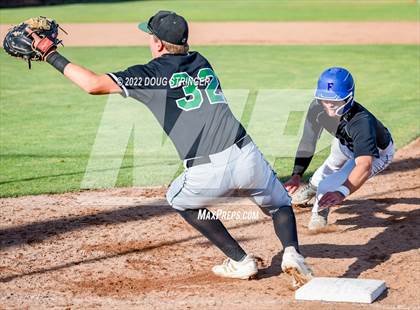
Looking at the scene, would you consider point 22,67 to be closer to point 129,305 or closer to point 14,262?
point 14,262

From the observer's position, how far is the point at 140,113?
51.0 ft

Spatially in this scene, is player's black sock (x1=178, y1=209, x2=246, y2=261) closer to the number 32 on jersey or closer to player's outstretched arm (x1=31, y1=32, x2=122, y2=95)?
the number 32 on jersey

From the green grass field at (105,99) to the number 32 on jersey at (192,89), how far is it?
14.1ft

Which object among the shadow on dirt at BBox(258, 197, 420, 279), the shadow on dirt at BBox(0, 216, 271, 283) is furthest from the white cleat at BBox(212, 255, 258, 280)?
the shadow on dirt at BBox(0, 216, 271, 283)

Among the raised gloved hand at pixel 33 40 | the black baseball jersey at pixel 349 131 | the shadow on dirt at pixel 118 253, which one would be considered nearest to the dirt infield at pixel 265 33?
the black baseball jersey at pixel 349 131

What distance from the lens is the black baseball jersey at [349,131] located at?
714cm

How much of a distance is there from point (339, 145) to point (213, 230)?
2.25 metres

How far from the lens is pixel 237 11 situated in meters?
41.8

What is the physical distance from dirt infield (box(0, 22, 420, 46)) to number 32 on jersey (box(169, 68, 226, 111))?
2116 centimetres

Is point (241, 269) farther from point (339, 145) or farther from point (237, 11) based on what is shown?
point (237, 11)

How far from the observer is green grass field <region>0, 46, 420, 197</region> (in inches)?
449

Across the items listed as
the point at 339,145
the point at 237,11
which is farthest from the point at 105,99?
the point at 237,11

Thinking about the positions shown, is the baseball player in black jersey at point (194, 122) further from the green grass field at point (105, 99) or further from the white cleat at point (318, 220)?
the green grass field at point (105, 99)

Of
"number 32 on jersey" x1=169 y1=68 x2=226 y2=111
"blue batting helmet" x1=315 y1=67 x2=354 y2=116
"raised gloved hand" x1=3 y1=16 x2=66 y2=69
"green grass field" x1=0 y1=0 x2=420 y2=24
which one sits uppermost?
"raised gloved hand" x1=3 y1=16 x2=66 y2=69
